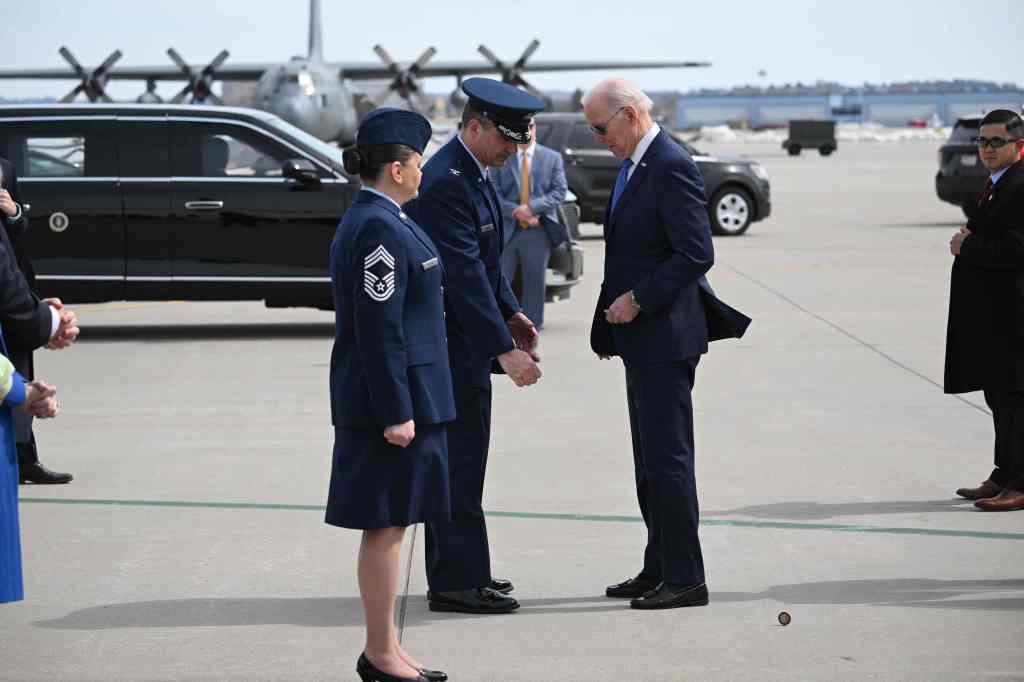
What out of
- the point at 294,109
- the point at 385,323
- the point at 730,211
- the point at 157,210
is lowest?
the point at 294,109

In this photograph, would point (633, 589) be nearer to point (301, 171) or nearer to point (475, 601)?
point (475, 601)

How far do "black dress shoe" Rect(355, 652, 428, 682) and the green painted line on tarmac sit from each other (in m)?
2.45

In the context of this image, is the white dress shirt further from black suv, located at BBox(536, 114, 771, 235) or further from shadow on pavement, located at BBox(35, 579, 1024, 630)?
black suv, located at BBox(536, 114, 771, 235)

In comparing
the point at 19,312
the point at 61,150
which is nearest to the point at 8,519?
the point at 19,312

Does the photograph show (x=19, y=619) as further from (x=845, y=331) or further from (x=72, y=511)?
(x=845, y=331)

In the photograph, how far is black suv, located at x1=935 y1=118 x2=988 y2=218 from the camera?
25.2 meters

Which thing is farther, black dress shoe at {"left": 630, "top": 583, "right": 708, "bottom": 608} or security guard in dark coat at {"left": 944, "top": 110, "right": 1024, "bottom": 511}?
security guard in dark coat at {"left": 944, "top": 110, "right": 1024, "bottom": 511}

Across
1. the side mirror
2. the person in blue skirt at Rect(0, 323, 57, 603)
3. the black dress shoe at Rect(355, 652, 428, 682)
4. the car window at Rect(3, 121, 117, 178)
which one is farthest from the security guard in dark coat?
the car window at Rect(3, 121, 117, 178)

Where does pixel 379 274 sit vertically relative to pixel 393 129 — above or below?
below

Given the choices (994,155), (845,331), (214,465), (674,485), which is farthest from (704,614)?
(845,331)

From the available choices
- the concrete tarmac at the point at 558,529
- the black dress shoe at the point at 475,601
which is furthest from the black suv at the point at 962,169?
the black dress shoe at the point at 475,601

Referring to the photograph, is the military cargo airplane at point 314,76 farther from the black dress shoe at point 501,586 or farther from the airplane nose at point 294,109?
the black dress shoe at point 501,586

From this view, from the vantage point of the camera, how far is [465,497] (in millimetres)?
5898

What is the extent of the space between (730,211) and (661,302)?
67.2 feet
